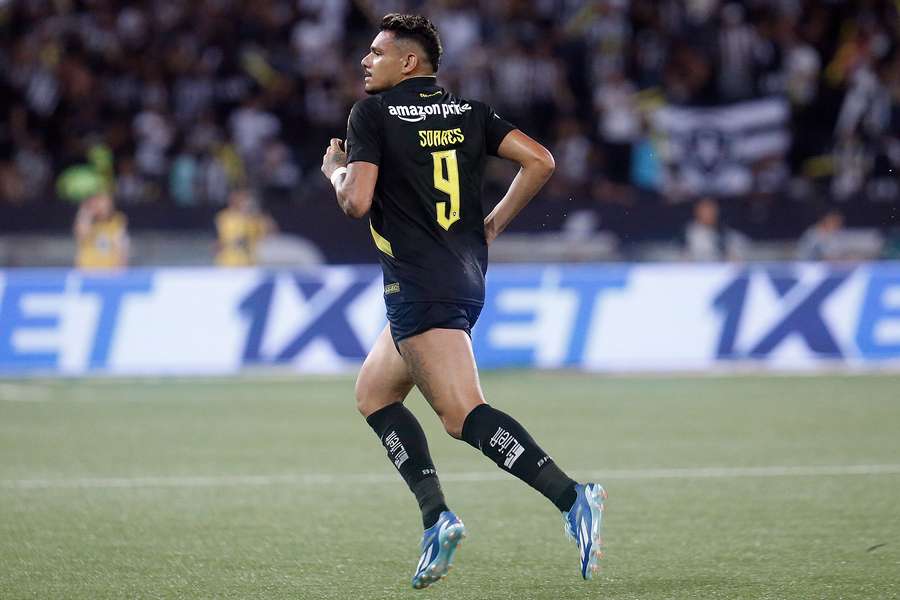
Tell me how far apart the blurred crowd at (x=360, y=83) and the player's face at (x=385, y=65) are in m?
13.0

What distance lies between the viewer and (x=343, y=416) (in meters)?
12.1

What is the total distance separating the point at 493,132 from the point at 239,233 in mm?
12325

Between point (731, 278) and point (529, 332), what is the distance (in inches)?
84.0

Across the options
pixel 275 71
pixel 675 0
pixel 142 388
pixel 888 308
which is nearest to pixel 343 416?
pixel 142 388

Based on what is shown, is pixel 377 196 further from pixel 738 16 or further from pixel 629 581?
pixel 738 16

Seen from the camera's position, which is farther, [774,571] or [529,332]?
[529,332]

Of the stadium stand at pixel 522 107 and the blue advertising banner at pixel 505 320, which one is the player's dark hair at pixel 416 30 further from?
the stadium stand at pixel 522 107

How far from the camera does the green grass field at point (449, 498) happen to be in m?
5.81

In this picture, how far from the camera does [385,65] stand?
220 inches

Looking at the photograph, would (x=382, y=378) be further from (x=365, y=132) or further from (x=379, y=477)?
(x=379, y=477)

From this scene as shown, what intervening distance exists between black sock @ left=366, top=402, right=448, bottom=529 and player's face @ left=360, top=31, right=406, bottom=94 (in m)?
1.23

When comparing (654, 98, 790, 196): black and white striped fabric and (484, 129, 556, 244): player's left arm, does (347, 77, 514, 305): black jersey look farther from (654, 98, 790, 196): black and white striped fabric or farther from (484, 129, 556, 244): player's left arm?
(654, 98, 790, 196): black and white striped fabric

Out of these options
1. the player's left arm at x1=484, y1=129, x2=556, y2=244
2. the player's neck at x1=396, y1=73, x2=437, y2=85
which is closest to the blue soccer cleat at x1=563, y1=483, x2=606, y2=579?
the player's left arm at x1=484, y1=129, x2=556, y2=244

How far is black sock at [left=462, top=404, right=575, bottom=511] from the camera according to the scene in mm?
5410
